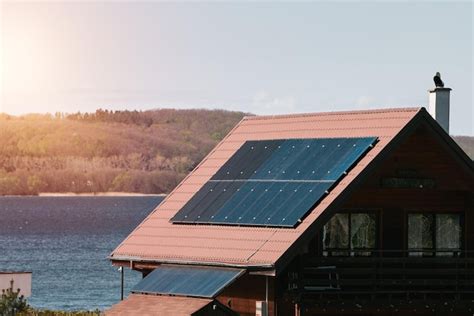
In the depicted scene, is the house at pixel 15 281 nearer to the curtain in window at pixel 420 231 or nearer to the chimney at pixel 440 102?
the curtain in window at pixel 420 231

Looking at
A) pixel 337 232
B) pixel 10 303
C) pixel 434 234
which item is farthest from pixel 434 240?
pixel 10 303

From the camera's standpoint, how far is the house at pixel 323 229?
45844 millimetres

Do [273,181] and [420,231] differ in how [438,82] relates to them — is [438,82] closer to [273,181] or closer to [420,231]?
[420,231]

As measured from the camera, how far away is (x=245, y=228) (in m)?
47.4

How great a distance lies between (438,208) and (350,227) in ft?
10.1

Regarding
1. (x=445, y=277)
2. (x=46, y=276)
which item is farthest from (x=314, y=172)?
(x=46, y=276)

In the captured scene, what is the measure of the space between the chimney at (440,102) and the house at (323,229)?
1.13 feet

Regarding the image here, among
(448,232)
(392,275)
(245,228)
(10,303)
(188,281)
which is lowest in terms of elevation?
(188,281)

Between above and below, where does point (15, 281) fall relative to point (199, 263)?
above

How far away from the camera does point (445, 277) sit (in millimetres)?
48844

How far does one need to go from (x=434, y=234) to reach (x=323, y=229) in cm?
392

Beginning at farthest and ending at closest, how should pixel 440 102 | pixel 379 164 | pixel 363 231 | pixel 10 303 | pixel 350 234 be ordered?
1. pixel 10 303
2. pixel 440 102
3. pixel 363 231
4. pixel 350 234
5. pixel 379 164

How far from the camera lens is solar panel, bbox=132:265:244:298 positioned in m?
45.2

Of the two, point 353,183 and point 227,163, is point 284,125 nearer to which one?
point 227,163
